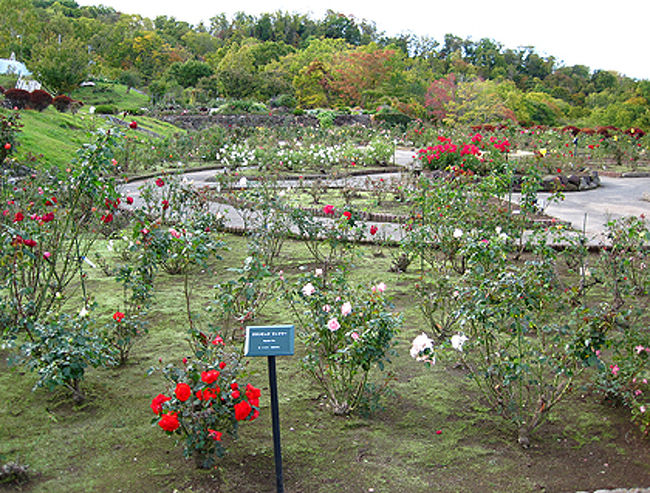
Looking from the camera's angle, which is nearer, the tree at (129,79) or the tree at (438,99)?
the tree at (438,99)

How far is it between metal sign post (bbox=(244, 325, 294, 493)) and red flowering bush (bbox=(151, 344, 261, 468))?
0.19m

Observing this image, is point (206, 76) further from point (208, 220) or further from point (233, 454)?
point (233, 454)

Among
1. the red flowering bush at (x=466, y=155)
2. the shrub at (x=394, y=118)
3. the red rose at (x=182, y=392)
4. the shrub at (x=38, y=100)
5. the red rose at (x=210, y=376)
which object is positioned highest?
the shrub at (x=394, y=118)

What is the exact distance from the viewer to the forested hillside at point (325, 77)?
30.2 meters

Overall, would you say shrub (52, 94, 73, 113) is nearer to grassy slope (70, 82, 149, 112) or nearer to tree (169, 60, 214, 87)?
grassy slope (70, 82, 149, 112)

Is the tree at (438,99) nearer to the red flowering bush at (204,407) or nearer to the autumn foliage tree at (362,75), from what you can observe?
the autumn foliage tree at (362,75)

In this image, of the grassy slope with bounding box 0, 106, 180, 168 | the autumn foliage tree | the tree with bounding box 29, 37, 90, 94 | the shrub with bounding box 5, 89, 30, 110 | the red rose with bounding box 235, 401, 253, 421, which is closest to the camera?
the red rose with bounding box 235, 401, 253, 421

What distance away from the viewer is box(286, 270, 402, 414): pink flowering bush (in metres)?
2.78

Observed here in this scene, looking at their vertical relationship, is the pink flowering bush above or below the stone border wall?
below

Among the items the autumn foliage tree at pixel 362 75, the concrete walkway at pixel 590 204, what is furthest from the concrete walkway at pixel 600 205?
the autumn foliage tree at pixel 362 75

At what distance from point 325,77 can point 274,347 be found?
128ft

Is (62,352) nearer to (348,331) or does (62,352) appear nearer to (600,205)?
(348,331)

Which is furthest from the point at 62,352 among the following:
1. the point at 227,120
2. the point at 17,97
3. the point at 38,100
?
the point at 227,120

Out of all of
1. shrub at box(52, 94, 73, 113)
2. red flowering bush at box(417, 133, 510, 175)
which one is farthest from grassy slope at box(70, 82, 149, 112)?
red flowering bush at box(417, 133, 510, 175)
